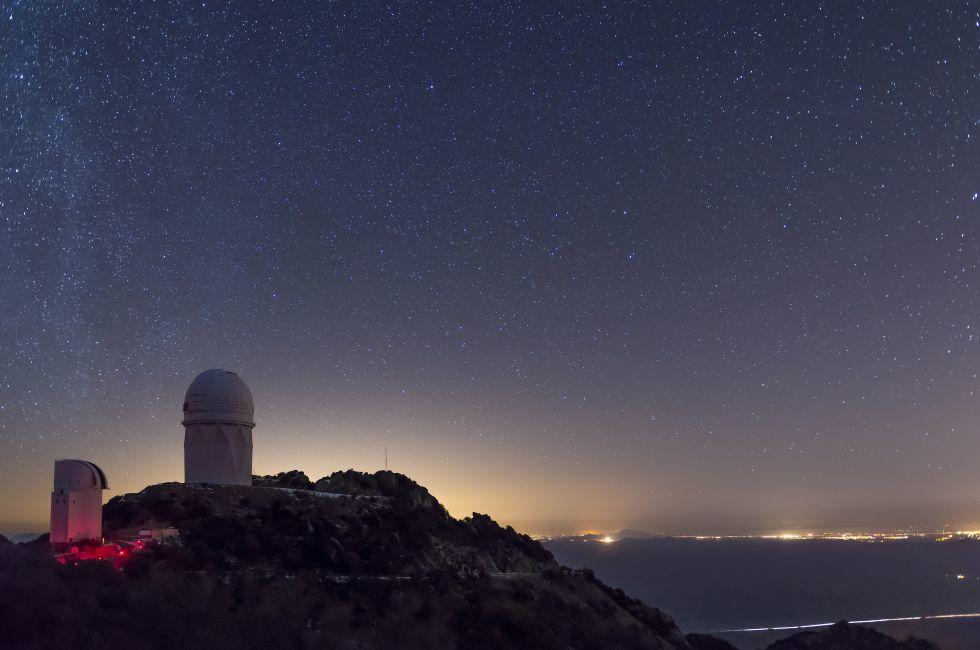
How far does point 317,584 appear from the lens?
1294 inches

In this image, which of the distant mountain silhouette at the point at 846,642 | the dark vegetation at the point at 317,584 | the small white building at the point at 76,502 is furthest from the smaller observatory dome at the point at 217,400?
the distant mountain silhouette at the point at 846,642

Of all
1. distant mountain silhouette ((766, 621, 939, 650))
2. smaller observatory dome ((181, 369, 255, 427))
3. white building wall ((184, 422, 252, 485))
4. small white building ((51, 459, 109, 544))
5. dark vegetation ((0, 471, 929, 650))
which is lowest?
distant mountain silhouette ((766, 621, 939, 650))

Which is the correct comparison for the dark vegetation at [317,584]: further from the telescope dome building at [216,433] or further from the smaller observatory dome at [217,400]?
the smaller observatory dome at [217,400]

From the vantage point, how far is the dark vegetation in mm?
24422

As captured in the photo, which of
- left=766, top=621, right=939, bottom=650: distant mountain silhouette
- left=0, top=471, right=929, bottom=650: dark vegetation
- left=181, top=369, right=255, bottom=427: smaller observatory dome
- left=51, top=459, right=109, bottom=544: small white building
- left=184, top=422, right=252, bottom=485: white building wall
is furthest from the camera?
left=766, top=621, right=939, bottom=650: distant mountain silhouette

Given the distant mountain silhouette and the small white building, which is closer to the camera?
the small white building

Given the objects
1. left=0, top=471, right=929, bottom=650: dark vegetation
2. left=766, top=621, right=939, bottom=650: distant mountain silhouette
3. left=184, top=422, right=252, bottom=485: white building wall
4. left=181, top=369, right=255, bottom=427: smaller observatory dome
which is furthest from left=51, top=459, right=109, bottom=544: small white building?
left=766, top=621, right=939, bottom=650: distant mountain silhouette

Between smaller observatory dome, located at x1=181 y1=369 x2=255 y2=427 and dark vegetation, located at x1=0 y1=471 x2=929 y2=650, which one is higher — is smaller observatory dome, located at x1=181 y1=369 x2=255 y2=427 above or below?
above

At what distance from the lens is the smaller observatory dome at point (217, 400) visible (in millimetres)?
42906

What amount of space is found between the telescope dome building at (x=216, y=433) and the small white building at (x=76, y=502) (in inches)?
376

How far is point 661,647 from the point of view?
40.3 m

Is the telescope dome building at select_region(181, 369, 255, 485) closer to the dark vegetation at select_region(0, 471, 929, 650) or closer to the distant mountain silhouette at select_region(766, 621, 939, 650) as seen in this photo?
the dark vegetation at select_region(0, 471, 929, 650)

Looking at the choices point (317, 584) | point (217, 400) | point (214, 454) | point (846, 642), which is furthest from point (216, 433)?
point (846, 642)

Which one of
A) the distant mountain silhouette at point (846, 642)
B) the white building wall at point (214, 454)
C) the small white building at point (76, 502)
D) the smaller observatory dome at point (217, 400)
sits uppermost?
the smaller observatory dome at point (217, 400)
